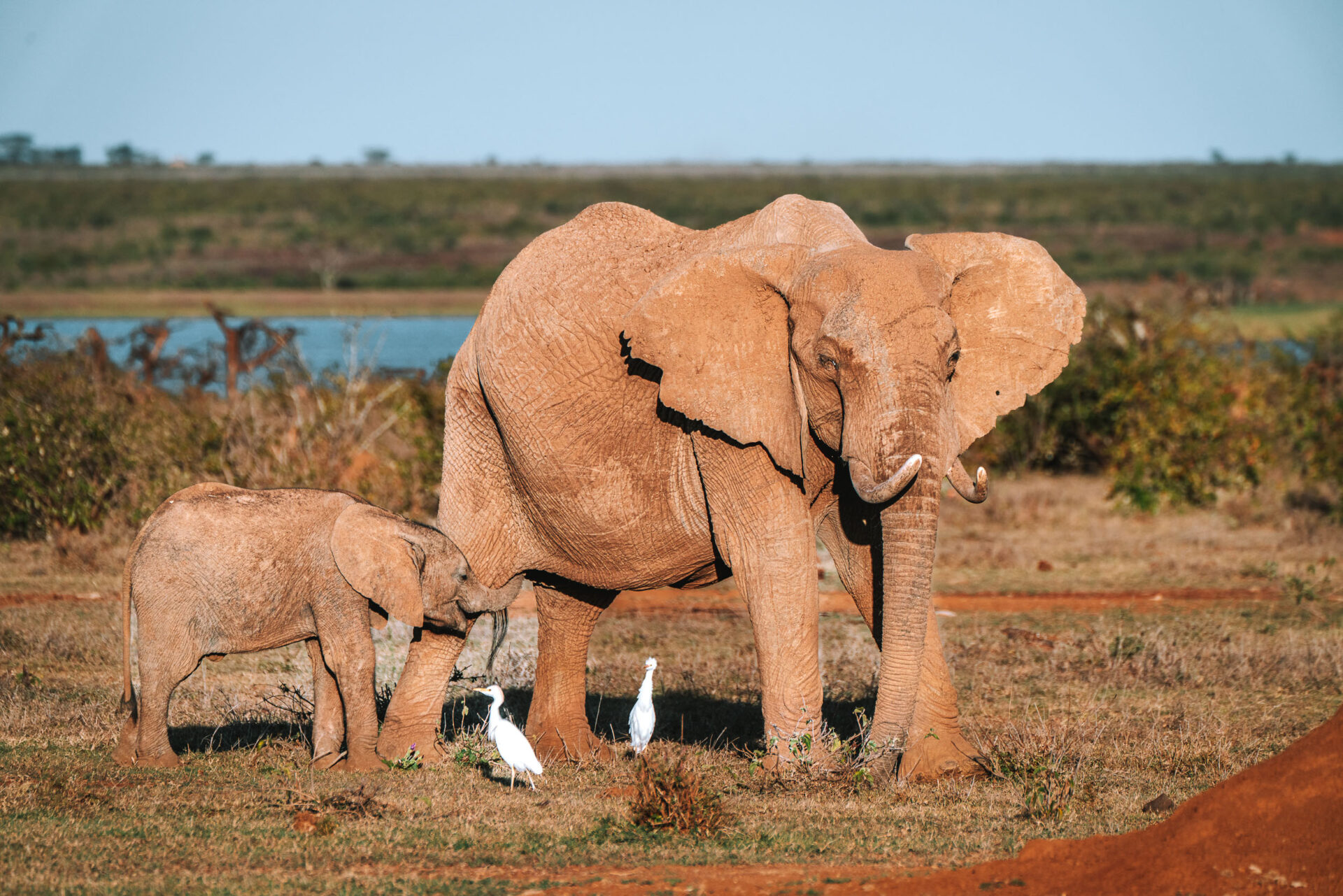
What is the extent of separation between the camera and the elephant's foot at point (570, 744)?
325 inches

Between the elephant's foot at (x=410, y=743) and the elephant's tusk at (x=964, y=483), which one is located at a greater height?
the elephant's tusk at (x=964, y=483)

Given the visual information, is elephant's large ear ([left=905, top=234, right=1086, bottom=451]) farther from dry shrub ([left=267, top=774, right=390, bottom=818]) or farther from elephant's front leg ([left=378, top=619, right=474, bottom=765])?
dry shrub ([left=267, top=774, right=390, bottom=818])

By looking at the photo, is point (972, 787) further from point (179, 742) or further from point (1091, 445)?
point (1091, 445)

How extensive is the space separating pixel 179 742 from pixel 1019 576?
9059 millimetres

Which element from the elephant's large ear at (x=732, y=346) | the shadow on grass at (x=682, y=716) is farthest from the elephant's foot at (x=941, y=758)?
the elephant's large ear at (x=732, y=346)

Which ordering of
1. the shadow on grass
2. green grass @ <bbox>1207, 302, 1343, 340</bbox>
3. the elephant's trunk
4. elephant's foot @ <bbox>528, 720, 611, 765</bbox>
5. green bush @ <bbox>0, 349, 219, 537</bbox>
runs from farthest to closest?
green grass @ <bbox>1207, 302, 1343, 340</bbox> < green bush @ <bbox>0, 349, 219, 537</bbox> < the shadow on grass < elephant's foot @ <bbox>528, 720, 611, 765</bbox> < the elephant's trunk

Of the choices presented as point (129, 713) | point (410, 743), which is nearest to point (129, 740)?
point (129, 713)

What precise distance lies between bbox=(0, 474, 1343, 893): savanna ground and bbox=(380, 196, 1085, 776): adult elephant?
2.06ft

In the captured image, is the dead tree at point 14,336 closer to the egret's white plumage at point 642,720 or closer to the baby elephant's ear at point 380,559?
the baby elephant's ear at point 380,559

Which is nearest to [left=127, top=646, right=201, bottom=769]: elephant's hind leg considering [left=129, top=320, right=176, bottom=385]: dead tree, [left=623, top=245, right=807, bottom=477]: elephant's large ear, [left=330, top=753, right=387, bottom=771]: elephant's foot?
[left=330, top=753, right=387, bottom=771]: elephant's foot

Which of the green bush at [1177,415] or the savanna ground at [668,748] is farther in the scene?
the green bush at [1177,415]

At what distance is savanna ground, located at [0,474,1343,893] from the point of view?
595 centimetres

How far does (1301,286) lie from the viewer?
86.0 meters

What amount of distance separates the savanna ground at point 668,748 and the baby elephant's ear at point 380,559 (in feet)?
2.87
